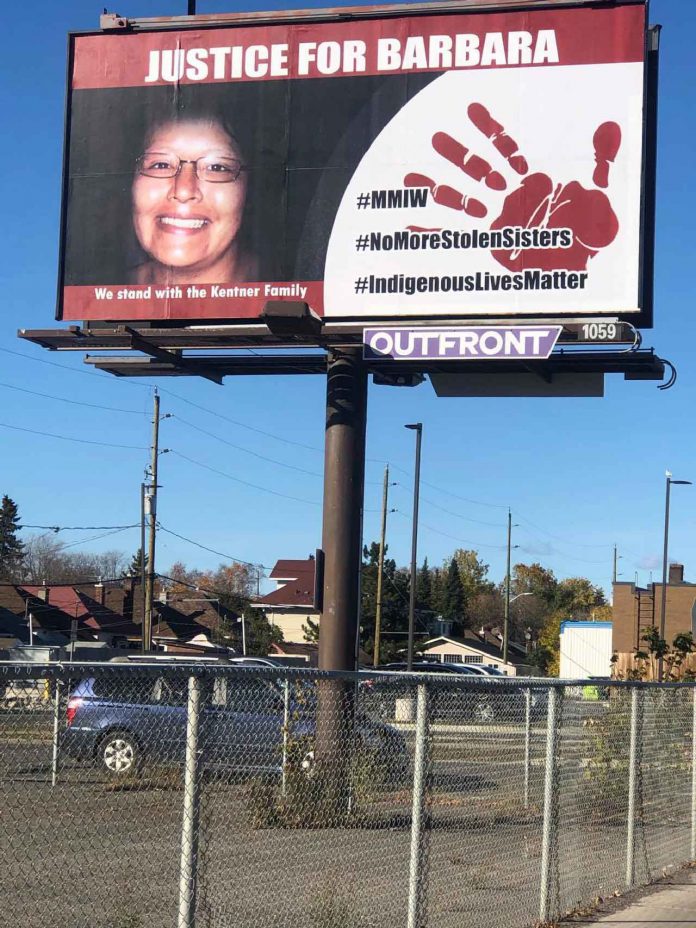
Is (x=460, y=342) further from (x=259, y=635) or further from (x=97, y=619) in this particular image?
(x=97, y=619)

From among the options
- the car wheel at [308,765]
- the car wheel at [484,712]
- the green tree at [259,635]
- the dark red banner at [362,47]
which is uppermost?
the dark red banner at [362,47]

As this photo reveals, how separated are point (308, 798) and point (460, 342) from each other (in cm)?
820

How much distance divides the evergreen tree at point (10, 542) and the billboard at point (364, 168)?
293ft

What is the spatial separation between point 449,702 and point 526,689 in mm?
1076

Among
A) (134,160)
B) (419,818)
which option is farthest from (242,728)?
(134,160)

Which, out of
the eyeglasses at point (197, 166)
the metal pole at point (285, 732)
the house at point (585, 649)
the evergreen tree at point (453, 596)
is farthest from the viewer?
the evergreen tree at point (453, 596)

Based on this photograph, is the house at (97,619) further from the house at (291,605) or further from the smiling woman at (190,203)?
the smiling woman at (190,203)

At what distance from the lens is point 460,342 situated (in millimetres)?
13750

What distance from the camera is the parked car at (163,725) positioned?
5.09 metres

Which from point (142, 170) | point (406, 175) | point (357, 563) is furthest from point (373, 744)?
point (142, 170)

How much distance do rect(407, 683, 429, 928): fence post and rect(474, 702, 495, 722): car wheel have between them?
3.25 feet

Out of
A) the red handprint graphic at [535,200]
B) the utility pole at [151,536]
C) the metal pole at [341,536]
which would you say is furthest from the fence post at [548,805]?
the utility pole at [151,536]

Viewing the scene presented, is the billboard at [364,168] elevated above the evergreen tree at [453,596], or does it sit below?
above

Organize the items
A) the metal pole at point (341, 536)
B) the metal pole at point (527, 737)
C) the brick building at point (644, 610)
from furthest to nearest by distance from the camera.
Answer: the brick building at point (644, 610) → the metal pole at point (341, 536) → the metal pole at point (527, 737)
